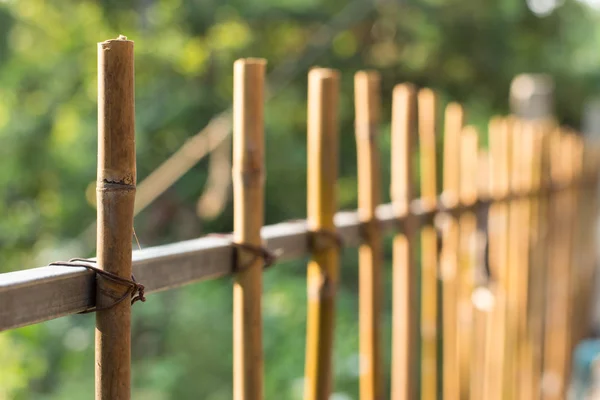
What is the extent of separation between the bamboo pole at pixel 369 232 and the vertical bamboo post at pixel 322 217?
0.59 feet

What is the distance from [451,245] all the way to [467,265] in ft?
0.80

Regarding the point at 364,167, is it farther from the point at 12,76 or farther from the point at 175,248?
the point at 12,76

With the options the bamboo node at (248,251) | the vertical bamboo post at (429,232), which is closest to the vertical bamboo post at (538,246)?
the vertical bamboo post at (429,232)

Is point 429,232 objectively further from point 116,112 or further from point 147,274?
point 116,112

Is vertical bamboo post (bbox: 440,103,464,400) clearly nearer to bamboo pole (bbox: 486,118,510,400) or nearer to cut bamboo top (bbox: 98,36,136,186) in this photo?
bamboo pole (bbox: 486,118,510,400)

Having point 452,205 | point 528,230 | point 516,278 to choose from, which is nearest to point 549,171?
point 528,230

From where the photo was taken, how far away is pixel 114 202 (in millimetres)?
705

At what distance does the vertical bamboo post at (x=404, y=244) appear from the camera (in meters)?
1.57

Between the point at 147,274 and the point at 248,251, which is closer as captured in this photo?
the point at 147,274

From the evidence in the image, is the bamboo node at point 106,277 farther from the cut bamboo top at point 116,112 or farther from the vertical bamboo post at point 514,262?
the vertical bamboo post at point 514,262

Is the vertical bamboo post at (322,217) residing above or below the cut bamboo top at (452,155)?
below

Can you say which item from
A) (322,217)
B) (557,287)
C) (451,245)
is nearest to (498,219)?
(451,245)

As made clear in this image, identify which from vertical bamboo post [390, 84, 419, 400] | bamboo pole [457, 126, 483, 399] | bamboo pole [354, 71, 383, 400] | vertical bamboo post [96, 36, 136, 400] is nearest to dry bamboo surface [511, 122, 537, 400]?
bamboo pole [457, 126, 483, 399]

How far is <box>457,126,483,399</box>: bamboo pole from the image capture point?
2.04 meters
